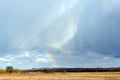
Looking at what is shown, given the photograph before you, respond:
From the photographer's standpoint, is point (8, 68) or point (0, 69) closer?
point (0, 69)

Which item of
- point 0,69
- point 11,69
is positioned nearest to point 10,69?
point 11,69

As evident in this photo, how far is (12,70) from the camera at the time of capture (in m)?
164

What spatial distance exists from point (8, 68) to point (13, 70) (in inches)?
451

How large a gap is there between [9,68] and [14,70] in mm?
9726

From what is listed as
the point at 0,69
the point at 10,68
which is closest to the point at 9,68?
the point at 10,68

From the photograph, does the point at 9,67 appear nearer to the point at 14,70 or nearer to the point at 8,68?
the point at 8,68

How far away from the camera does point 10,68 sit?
16975 centimetres

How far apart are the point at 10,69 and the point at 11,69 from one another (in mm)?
690

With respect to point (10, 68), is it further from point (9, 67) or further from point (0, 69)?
point (0, 69)

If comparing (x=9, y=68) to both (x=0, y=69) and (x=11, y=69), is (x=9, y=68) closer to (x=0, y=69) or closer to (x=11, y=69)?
(x=11, y=69)

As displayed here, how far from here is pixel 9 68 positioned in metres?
172

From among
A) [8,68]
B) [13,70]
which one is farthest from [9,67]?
[13,70]

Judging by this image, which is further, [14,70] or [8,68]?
[8,68]

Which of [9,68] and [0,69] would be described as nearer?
[0,69]
